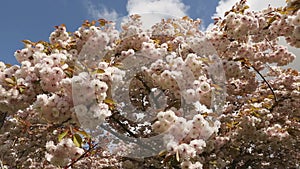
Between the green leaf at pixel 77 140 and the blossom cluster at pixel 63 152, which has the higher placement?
the green leaf at pixel 77 140

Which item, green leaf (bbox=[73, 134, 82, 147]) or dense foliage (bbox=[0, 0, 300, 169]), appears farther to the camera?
dense foliage (bbox=[0, 0, 300, 169])

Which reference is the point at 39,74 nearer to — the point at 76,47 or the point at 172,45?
the point at 76,47

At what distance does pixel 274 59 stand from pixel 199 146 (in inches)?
146

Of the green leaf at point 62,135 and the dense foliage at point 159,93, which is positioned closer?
the green leaf at point 62,135

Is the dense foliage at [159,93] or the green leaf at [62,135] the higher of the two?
the dense foliage at [159,93]

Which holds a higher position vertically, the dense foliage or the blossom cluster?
the dense foliage

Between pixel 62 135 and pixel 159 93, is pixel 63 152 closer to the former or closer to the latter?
pixel 62 135

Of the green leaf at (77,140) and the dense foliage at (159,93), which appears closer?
the green leaf at (77,140)

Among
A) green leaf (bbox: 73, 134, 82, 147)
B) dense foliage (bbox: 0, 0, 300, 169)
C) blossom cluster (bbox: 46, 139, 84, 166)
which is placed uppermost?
dense foliage (bbox: 0, 0, 300, 169)

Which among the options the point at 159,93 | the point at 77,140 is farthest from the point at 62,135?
the point at 159,93

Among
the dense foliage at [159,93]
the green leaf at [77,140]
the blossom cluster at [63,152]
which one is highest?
the dense foliage at [159,93]

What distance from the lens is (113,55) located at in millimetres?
5293

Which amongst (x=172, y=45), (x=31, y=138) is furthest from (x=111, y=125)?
(x=172, y=45)

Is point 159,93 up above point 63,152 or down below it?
above
